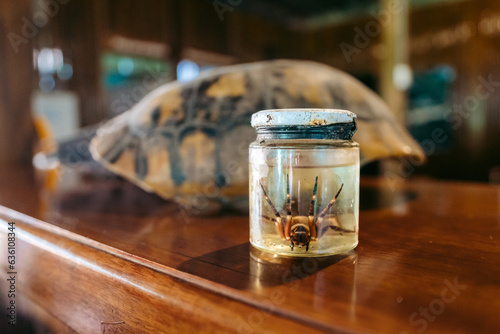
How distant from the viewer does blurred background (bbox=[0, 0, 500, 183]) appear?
143cm

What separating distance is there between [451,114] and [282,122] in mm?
2427

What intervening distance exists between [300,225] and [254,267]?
46 millimetres

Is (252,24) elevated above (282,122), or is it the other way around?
(252,24)

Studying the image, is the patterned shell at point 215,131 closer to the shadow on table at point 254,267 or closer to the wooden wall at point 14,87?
the shadow on table at point 254,267

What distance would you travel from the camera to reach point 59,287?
12.6 inches

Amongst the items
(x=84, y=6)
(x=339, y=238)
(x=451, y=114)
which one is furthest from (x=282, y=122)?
(x=451, y=114)

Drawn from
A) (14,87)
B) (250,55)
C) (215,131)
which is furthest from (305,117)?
(250,55)

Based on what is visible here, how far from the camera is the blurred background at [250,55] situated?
143 centimetres

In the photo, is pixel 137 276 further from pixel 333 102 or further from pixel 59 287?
pixel 333 102

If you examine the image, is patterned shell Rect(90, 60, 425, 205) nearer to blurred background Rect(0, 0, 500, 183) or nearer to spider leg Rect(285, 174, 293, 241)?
spider leg Rect(285, 174, 293, 241)

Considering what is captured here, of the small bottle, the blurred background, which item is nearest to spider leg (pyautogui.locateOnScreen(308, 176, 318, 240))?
the small bottle

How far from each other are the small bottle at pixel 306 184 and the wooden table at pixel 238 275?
0.06 feet

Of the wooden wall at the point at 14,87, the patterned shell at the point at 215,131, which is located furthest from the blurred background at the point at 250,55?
the patterned shell at the point at 215,131

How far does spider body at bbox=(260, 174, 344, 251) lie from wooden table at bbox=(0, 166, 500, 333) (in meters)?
0.02
